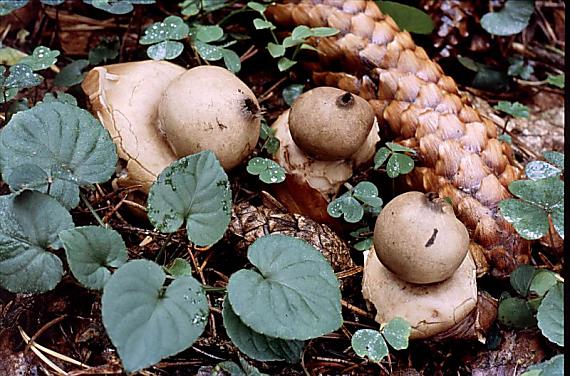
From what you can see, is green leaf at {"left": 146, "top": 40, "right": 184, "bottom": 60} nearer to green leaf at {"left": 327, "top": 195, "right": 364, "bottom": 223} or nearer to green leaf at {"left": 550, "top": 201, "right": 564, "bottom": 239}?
green leaf at {"left": 327, "top": 195, "right": 364, "bottom": 223}

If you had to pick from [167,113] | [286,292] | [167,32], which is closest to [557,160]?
[286,292]

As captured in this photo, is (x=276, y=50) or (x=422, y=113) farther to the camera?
(x=276, y=50)

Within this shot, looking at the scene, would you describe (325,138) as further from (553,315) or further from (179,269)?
(553,315)

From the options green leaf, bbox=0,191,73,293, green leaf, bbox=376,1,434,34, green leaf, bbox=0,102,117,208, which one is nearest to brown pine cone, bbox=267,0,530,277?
green leaf, bbox=376,1,434,34

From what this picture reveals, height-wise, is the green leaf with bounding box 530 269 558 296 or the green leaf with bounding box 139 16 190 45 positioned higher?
the green leaf with bounding box 139 16 190 45

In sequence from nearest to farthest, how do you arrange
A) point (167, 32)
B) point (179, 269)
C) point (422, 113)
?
point (179, 269)
point (422, 113)
point (167, 32)

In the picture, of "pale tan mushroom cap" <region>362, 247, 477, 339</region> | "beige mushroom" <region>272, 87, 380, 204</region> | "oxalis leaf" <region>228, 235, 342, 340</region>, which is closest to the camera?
"oxalis leaf" <region>228, 235, 342, 340</region>
